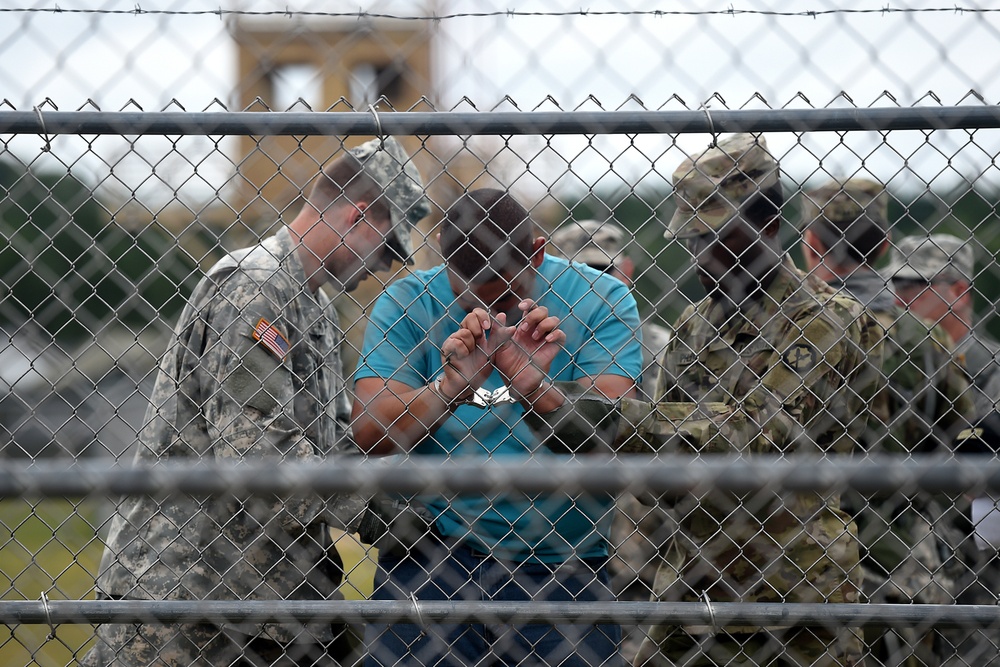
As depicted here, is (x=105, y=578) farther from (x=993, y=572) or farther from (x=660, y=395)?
(x=993, y=572)

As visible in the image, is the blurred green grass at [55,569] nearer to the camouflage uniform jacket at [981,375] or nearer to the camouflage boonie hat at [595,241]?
the camouflage boonie hat at [595,241]

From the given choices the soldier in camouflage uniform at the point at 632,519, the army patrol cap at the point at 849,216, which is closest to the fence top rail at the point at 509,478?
the soldier in camouflage uniform at the point at 632,519

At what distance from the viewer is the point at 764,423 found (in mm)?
2432

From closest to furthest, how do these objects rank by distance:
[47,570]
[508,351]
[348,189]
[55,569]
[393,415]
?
[508,351] < [393,415] < [348,189] < [47,570] < [55,569]

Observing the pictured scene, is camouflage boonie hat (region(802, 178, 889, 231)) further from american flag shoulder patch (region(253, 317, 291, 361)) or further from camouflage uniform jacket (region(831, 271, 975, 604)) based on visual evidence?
american flag shoulder patch (region(253, 317, 291, 361))

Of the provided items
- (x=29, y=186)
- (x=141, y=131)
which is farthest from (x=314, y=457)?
(x=29, y=186)

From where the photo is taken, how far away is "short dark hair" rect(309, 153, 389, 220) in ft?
9.41

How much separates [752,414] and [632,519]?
761 mm

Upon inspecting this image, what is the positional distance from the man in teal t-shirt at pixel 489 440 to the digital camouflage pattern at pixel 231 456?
0.58ft

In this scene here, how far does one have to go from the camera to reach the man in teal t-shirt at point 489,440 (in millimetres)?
2514

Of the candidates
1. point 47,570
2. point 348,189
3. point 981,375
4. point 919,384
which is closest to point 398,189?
point 348,189

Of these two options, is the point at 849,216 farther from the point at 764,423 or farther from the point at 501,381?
the point at 501,381

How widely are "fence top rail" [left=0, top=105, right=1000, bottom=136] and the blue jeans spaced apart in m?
1.17

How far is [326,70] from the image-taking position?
6.73ft
